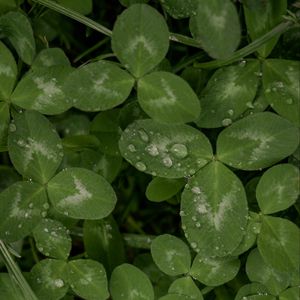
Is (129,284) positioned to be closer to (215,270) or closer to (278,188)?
(215,270)

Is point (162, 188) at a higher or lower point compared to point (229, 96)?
lower

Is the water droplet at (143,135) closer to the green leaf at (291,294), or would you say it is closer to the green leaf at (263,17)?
the green leaf at (263,17)

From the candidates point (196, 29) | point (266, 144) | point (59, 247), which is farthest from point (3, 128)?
point (266, 144)

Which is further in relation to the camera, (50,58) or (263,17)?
(50,58)

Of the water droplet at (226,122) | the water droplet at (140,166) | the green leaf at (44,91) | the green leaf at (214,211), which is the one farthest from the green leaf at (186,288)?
the green leaf at (44,91)

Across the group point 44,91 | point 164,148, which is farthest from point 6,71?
point 164,148

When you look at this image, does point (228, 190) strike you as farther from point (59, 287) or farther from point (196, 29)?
point (59, 287)
